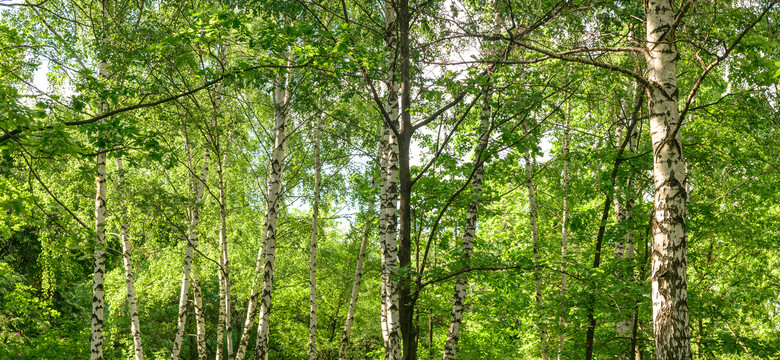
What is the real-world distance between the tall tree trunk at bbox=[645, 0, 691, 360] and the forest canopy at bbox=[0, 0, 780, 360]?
0.02 m

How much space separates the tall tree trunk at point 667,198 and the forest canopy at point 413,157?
0.7 inches

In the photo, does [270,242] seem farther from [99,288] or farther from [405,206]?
[405,206]

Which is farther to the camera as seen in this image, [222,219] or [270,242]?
[270,242]

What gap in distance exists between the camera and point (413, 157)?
8.90m

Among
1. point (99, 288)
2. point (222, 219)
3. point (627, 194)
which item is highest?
point (627, 194)

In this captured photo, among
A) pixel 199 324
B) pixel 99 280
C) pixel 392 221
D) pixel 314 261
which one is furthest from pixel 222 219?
pixel 199 324

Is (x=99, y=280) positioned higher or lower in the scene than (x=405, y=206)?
lower

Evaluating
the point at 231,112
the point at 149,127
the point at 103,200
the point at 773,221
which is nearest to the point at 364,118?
the point at 231,112

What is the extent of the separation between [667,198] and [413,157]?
544cm

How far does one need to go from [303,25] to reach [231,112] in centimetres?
593

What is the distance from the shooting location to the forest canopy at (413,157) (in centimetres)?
461

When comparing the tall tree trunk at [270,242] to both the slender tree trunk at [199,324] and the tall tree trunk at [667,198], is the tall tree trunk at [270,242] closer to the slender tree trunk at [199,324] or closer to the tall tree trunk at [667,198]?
the slender tree trunk at [199,324]

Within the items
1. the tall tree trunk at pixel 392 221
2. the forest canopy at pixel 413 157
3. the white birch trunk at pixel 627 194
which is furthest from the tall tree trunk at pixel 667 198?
the tall tree trunk at pixel 392 221

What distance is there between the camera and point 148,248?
12.8m
